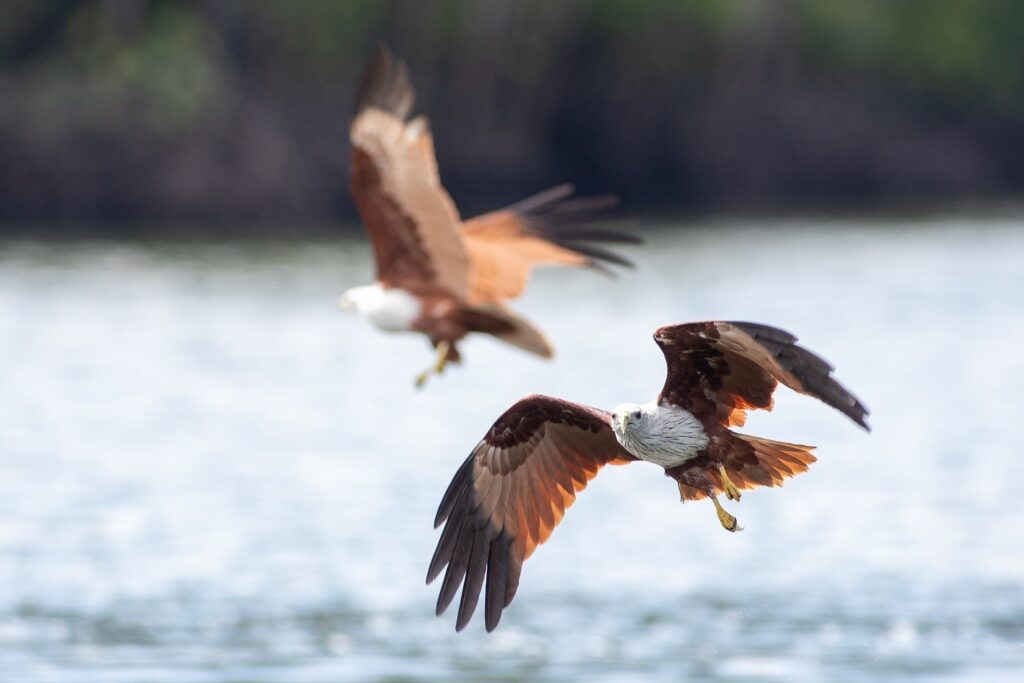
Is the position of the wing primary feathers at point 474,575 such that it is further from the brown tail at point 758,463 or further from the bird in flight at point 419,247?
the bird in flight at point 419,247

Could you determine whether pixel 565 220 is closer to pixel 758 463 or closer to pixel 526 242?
pixel 526 242

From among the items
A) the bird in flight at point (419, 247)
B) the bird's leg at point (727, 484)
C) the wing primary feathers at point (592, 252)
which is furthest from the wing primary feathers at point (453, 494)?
the wing primary feathers at point (592, 252)

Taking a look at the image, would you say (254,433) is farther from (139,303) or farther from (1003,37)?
(1003,37)

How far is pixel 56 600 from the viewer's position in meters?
14.0

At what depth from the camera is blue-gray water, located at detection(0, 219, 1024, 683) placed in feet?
41.9

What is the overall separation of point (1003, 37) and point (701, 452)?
61.1 meters

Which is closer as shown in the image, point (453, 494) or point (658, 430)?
point (658, 430)

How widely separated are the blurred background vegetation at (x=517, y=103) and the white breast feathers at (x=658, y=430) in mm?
33904

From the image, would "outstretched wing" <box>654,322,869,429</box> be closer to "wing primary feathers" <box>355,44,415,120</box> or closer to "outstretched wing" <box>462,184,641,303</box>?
"outstretched wing" <box>462,184,641,303</box>

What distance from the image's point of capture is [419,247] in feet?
37.5

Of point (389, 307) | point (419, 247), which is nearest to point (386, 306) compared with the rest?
point (389, 307)

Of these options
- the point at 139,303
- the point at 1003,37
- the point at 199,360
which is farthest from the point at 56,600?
the point at 1003,37

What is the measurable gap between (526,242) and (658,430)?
13.6 feet

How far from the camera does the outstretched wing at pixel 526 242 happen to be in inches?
452
